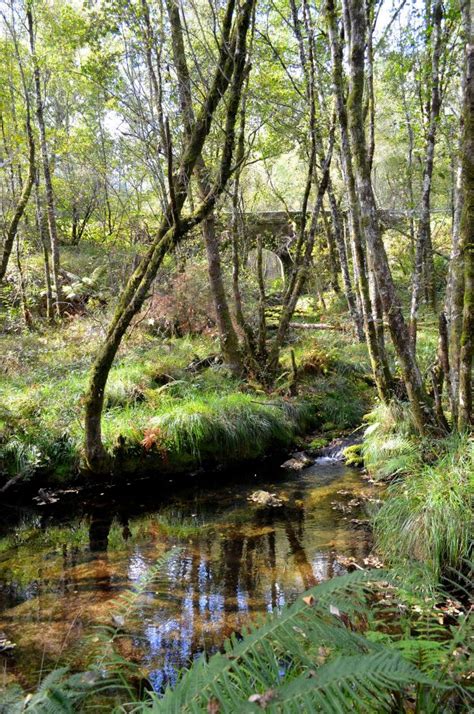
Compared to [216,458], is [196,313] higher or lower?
higher

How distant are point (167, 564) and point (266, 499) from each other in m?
2.05

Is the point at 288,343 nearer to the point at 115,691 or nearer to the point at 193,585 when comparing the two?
the point at 193,585

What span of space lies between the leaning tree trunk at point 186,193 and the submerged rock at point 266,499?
2.35 m

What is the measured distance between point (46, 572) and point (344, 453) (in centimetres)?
520

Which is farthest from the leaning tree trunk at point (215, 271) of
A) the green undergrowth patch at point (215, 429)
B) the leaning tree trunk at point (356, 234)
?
the leaning tree trunk at point (356, 234)

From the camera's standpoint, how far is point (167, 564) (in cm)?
511

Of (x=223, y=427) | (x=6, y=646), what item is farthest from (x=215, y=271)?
(x=6, y=646)

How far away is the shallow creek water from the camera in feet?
12.5

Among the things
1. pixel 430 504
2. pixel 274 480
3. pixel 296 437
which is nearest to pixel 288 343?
pixel 296 437

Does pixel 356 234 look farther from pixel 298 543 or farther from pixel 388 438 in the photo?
pixel 298 543

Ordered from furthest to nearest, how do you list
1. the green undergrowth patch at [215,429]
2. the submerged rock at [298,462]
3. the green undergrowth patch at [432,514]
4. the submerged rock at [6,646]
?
the submerged rock at [298,462], the green undergrowth patch at [215,429], the green undergrowth patch at [432,514], the submerged rock at [6,646]

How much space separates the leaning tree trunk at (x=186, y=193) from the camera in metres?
5.30

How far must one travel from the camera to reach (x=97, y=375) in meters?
6.40

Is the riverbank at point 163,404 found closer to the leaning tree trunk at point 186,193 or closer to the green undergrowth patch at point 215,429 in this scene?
the green undergrowth patch at point 215,429
